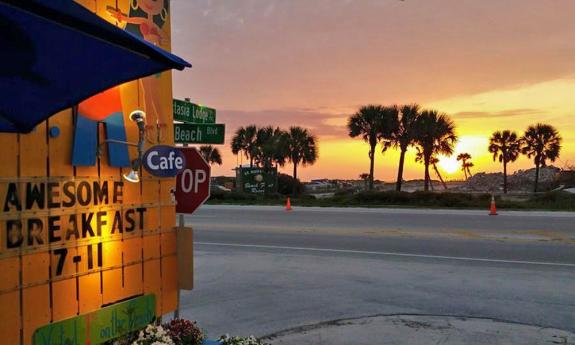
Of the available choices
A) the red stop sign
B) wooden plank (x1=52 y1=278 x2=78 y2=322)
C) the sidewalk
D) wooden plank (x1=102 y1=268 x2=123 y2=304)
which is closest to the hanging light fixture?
wooden plank (x1=102 y1=268 x2=123 y2=304)

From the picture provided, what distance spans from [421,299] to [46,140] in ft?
18.6

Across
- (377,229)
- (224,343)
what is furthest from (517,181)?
(224,343)

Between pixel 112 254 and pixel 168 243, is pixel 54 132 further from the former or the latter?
pixel 168 243

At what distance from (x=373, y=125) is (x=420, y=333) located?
33.1 metres

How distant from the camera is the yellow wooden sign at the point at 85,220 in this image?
10.2 feet

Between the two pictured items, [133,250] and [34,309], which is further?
[133,250]

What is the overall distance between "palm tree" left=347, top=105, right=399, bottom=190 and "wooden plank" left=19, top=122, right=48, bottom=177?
3574 cm

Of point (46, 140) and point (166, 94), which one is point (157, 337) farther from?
point (166, 94)

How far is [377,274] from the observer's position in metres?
9.29

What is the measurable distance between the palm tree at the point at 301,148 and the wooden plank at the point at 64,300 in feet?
139

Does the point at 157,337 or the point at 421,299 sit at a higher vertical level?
the point at 157,337

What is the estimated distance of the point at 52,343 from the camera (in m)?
3.34

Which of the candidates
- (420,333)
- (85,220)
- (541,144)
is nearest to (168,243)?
(85,220)

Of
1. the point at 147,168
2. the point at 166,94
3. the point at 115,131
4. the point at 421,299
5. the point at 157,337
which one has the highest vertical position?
the point at 166,94
